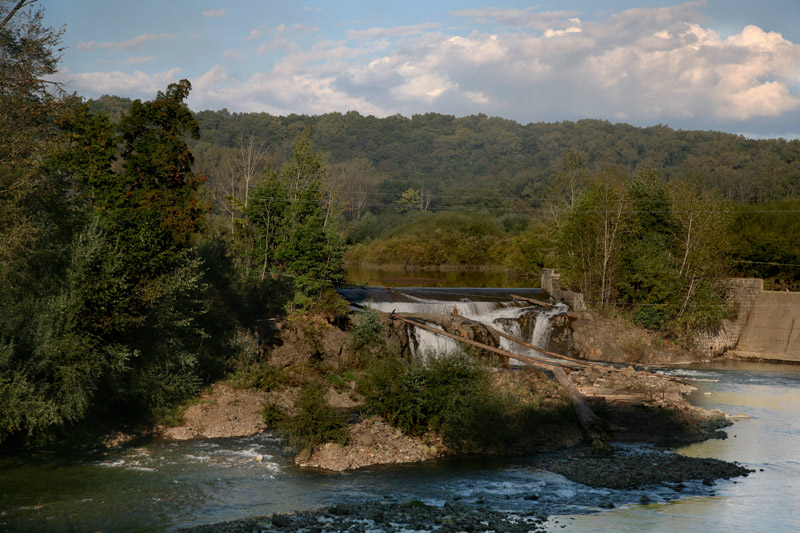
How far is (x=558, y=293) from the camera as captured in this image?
1604 inches

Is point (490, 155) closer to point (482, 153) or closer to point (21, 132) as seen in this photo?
point (482, 153)

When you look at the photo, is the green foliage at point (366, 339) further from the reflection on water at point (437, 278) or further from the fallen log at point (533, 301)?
the reflection on water at point (437, 278)

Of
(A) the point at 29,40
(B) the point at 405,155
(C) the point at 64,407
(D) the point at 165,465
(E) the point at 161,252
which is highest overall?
(B) the point at 405,155

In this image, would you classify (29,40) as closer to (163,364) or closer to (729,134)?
(163,364)

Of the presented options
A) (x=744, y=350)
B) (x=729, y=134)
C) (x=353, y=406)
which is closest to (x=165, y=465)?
(x=353, y=406)

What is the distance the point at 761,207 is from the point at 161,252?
43863 mm

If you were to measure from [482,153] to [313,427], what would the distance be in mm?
175731

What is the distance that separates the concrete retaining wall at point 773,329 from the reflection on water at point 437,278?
18.4m

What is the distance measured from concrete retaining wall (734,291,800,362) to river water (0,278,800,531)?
62.0 feet

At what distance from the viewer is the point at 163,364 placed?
22.1 metres

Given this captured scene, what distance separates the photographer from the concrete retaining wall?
37.8 metres

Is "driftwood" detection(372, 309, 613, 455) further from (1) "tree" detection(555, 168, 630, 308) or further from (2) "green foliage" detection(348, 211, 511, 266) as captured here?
(2) "green foliage" detection(348, 211, 511, 266)

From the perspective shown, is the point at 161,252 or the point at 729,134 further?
the point at 729,134

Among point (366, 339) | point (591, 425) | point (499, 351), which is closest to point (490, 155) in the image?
point (499, 351)
